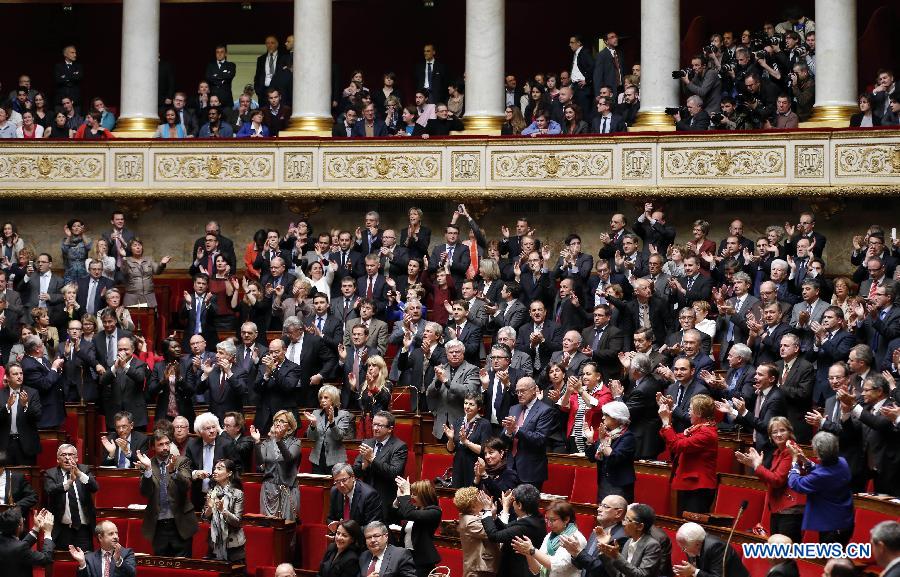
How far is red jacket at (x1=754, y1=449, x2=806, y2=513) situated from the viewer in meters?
10.4

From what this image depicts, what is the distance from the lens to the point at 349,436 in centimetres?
1312

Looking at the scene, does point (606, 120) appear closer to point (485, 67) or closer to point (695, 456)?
point (485, 67)

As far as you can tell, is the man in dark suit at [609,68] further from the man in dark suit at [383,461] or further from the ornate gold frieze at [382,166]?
the man in dark suit at [383,461]

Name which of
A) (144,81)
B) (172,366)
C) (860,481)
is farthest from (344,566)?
(144,81)

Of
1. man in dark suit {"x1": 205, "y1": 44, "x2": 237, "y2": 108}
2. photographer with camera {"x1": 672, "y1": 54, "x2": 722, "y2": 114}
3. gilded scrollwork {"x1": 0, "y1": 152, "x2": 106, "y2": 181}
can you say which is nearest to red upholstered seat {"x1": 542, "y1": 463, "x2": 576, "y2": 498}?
photographer with camera {"x1": 672, "y1": 54, "x2": 722, "y2": 114}

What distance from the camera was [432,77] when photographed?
21.6 meters

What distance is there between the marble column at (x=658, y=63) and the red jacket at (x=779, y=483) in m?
9.60

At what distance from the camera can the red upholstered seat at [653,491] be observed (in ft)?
38.4

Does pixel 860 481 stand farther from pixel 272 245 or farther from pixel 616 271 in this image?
pixel 272 245

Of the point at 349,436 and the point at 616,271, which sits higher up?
the point at 616,271

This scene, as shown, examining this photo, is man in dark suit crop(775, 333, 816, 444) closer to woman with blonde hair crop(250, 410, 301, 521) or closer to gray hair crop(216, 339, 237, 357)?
woman with blonde hair crop(250, 410, 301, 521)

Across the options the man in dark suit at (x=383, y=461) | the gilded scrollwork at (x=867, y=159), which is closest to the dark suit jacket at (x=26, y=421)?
the man in dark suit at (x=383, y=461)

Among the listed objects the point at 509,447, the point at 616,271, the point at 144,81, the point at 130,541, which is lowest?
the point at 130,541

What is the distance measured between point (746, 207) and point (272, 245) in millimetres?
5805
